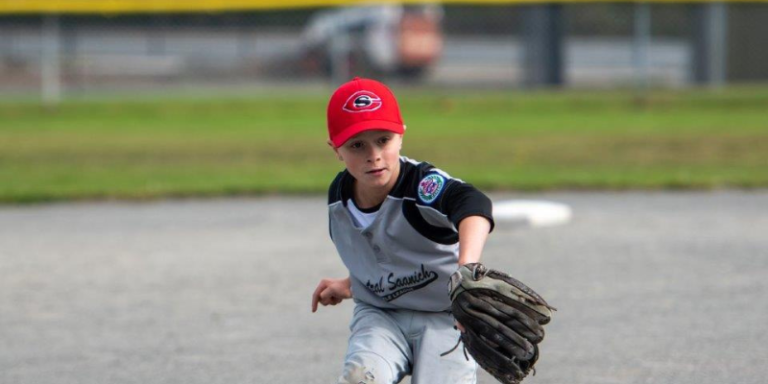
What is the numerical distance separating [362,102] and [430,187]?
0.32 m

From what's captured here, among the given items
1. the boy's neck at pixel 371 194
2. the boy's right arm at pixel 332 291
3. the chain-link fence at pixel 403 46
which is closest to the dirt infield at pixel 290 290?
the boy's right arm at pixel 332 291

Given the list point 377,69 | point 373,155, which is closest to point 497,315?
point 373,155

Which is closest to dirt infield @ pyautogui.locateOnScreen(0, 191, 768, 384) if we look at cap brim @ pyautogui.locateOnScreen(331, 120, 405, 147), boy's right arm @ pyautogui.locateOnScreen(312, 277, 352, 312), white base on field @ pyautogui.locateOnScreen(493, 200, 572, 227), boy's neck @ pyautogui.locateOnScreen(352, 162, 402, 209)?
white base on field @ pyautogui.locateOnScreen(493, 200, 572, 227)

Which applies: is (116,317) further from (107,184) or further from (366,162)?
(107,184)

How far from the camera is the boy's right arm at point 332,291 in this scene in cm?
392

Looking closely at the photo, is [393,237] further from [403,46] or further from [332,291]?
[403,46]

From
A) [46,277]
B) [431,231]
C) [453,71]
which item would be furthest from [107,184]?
[453,71]

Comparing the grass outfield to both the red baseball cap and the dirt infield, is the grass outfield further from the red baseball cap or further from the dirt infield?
the red baseball cap

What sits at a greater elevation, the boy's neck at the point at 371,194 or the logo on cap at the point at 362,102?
the logo on cap at the point at 362,102

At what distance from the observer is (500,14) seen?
63.0 feet

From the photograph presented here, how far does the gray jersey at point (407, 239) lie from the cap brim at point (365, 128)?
8.4 inches

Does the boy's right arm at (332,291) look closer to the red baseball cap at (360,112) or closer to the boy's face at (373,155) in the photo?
the boy's face at (373,155)

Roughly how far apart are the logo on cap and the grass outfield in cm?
649

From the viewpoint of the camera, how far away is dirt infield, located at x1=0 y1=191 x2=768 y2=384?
4668 mm
